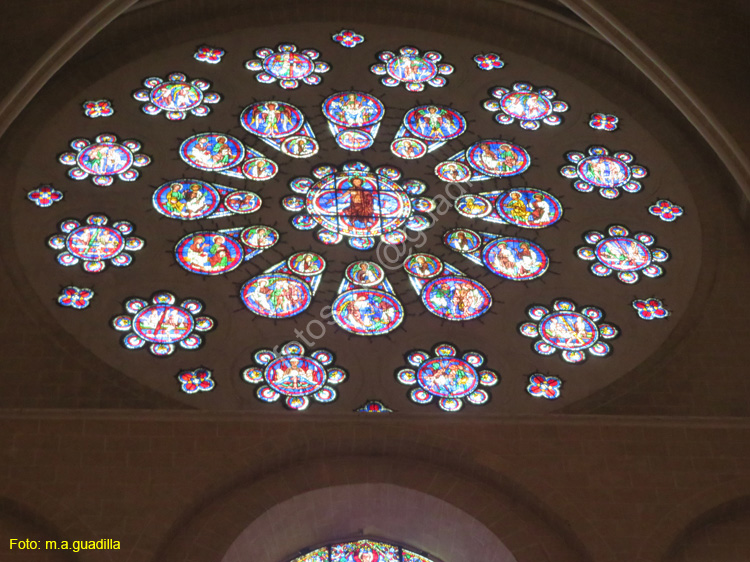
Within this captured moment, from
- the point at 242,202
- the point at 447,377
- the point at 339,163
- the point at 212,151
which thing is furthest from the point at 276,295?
the point at 212,151

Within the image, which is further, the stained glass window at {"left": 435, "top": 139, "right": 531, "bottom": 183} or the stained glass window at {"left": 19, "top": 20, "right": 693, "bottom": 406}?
the stained glass window at {"left": 435, "top": 139, "right": 531, "bottom": 183}

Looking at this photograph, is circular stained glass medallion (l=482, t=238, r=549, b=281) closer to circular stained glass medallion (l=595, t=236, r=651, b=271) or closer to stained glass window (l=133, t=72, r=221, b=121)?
circular stained glass medallion (l=595, t=236, r=651, b=271)

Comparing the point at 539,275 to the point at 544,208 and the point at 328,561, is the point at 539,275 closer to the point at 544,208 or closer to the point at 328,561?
the point at 544,208

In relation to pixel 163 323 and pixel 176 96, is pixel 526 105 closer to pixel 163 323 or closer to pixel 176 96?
pixel 176 96

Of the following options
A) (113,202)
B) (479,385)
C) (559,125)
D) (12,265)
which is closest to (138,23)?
(113,202)

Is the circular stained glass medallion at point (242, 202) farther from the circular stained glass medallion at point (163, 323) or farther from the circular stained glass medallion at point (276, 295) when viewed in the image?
the circular stained glass medallion at point (163, 323)

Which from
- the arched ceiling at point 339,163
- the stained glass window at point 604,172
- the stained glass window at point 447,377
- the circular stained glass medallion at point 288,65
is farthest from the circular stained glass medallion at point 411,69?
the stained glass window at point 447,377

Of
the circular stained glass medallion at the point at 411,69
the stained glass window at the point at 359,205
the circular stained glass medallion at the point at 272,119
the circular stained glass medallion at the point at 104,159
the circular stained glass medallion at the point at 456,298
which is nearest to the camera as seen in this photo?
the circular stained glass medallion at the point at 456,298

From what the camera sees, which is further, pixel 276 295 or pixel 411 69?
pixel 411 69

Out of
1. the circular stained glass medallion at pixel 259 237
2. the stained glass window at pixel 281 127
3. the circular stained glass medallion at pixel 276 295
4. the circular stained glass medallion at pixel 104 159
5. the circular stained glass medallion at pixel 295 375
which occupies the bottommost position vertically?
the circular stained glass medallion at pixel 295 375

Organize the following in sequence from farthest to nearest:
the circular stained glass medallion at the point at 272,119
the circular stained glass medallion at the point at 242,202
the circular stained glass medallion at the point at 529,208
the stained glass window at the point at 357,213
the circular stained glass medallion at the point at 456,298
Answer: the circular stained glass medallion at the point at 272,119, the circular stained glass medallion at the point at 529,208, the circular stained glass medallion at the point at 242,202, the circular stained glass medallion at the point at 456,298, the stained glass window at the point at 357,213

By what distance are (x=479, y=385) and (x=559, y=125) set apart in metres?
3.76

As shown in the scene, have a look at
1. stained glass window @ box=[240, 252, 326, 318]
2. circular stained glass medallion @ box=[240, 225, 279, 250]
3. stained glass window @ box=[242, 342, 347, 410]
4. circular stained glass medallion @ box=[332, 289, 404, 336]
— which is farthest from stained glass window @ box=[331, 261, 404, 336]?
circular stained glass medallion @ box=[240, 225, 279, 250]

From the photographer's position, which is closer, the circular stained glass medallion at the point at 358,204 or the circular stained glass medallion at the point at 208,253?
the circular stained glass medallion at the point at 208,253
